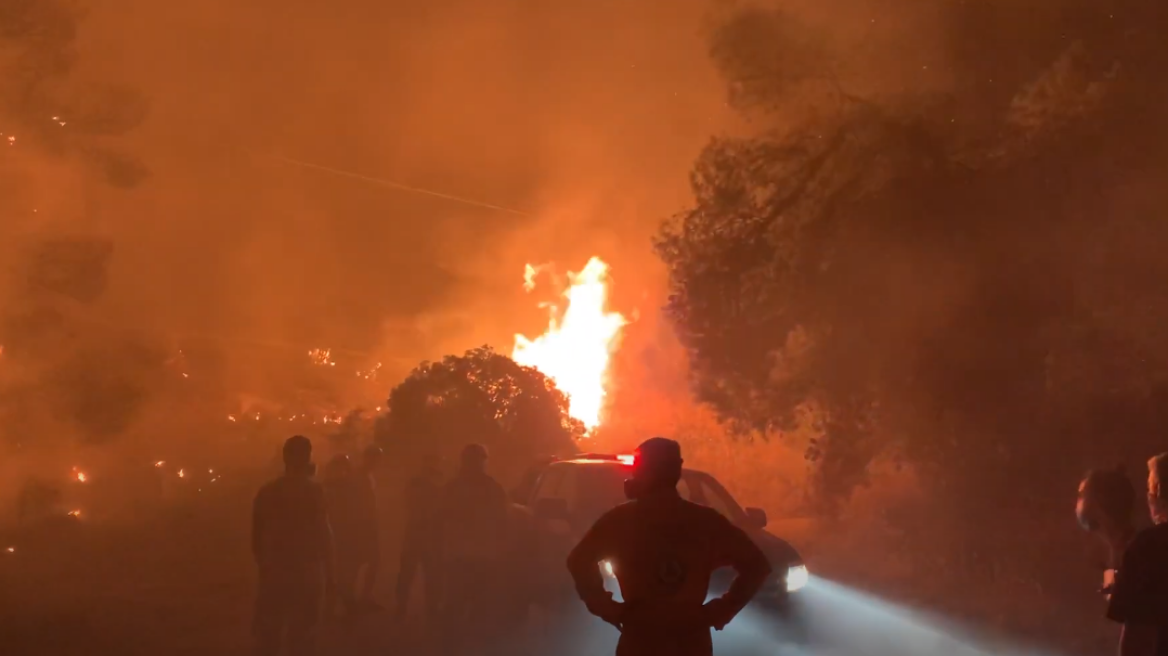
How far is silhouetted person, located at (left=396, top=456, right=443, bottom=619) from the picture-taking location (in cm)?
877

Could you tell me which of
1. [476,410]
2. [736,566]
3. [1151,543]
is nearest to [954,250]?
[1151,543]

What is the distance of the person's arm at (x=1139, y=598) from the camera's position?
3510mm

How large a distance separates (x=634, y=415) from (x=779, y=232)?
21949mm

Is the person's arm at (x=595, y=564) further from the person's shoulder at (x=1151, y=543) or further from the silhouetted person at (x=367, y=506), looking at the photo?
the silhouetted person at (x=367, y=506)

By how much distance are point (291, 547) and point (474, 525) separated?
1870mm

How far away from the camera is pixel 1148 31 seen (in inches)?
435

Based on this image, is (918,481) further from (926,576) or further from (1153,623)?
(1153,623)

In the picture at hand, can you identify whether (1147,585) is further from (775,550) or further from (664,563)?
(775,550)

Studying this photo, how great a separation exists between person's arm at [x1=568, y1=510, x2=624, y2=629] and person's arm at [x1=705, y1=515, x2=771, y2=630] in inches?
13.1

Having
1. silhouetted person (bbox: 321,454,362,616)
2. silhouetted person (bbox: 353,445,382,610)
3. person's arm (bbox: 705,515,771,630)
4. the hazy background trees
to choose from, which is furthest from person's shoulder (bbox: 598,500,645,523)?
the hazy background trees

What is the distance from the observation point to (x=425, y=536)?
9156 mm

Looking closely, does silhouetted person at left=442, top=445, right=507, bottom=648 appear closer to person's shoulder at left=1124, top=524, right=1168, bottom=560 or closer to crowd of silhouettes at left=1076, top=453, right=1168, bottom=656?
crowd of silhouettes at left=1076, top=453, right=1168, bottom=656

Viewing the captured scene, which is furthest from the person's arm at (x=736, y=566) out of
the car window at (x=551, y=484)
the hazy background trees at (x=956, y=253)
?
the hazy background trees at (x=956, y=253)

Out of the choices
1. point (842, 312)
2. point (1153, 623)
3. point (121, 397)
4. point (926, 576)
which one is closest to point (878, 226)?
point (842, 312)
